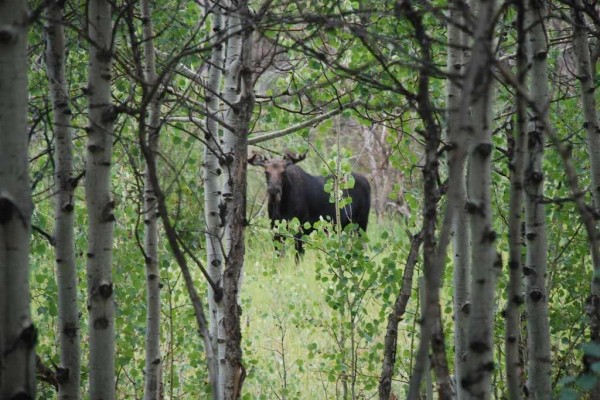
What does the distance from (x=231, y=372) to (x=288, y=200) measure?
36.7 feet

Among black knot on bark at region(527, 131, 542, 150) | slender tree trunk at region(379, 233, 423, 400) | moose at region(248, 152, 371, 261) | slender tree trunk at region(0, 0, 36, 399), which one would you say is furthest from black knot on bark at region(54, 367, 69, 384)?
moose at region(248, 152, 371, 261)

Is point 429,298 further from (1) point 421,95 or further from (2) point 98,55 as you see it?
(2) point 98,55

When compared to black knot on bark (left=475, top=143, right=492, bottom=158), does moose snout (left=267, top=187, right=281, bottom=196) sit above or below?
above

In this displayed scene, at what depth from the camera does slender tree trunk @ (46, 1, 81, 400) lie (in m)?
2.88

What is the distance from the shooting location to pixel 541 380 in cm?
293

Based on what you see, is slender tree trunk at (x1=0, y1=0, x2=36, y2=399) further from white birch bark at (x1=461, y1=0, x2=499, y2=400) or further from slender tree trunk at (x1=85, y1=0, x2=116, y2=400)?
white birch bark at (x1=461, y1=0, x2=499, y2=400)

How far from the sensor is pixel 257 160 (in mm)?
13336

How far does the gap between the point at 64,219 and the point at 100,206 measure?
30cm

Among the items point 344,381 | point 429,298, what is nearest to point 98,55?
point 429,298

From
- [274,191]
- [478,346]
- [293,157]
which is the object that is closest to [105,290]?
[478,346]

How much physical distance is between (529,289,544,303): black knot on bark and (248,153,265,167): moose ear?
9.80m

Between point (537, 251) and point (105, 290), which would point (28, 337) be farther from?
point (537, 251)

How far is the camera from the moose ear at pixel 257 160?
12717 millimetres

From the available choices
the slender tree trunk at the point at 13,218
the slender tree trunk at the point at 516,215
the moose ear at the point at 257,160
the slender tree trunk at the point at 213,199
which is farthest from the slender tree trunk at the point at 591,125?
the moose ear at the point at 257,160
